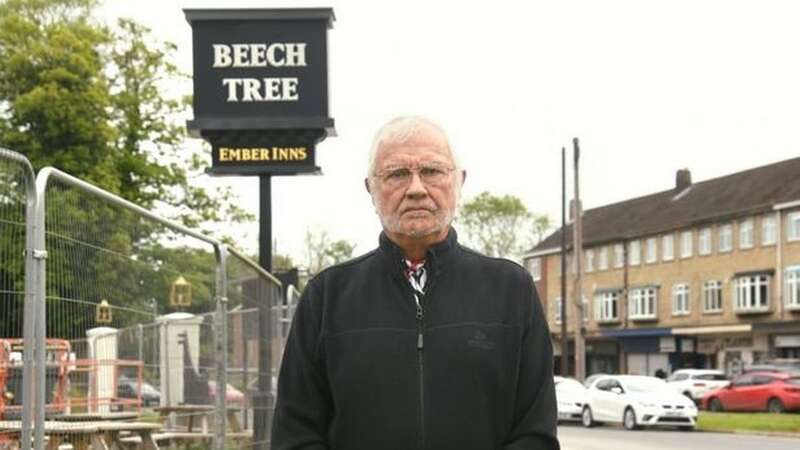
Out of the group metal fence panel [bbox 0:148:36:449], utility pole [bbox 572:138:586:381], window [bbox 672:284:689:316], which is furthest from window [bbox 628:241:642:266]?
metal fence panel [bbox 0:148:36:449]

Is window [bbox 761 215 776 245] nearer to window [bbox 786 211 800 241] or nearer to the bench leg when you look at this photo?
window [bbox 786 211 800 241]

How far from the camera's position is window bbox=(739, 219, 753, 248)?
62.9 meters

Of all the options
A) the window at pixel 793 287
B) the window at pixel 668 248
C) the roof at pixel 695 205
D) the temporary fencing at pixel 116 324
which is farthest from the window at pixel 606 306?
the temporary fencing at pixel 116 324

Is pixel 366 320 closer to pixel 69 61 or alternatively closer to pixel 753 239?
pixel 69 61

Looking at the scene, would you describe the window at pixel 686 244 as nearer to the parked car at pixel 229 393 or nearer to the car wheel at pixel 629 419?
the car wheel at pixel 629 419

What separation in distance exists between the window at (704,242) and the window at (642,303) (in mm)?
5433

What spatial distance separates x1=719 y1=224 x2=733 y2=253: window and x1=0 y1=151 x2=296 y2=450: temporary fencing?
55.5 m

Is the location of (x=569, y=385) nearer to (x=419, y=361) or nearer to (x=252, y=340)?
(x=252, y=340)

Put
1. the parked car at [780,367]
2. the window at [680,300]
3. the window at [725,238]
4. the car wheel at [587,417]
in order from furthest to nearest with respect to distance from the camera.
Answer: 1. the window at [680,300]
2. the window at [725,238]
3. the parked car at [780,367]
4. the car wheel at [587,417]

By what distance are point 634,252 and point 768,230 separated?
14195mm

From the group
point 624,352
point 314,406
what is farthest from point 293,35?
point 624,352

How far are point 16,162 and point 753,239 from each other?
5970cm

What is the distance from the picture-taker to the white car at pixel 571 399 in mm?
36969

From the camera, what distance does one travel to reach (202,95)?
1445cm
